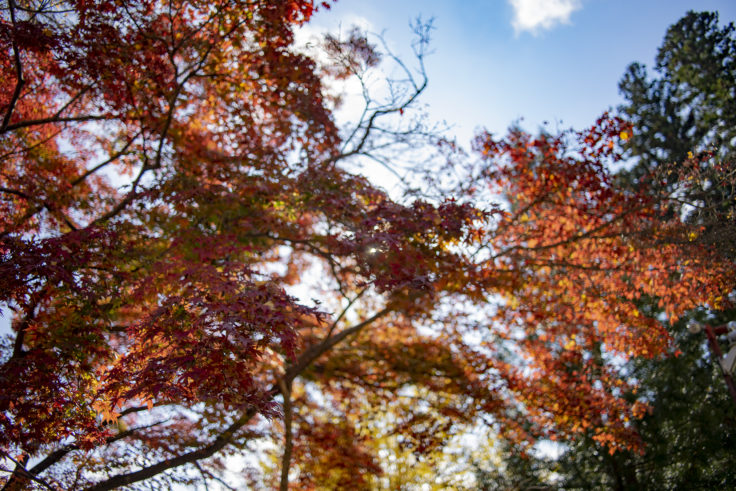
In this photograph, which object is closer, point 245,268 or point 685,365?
point 245,268

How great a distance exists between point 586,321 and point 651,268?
1979 mm

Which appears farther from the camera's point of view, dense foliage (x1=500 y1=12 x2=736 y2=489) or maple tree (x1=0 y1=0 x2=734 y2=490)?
dense foliage (x1=500 y1=12 x2=736 y2=489)

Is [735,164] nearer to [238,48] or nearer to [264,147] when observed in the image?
[264,147]

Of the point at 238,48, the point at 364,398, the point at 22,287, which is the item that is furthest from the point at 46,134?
the point at 364,398

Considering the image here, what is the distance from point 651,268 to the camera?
286 inches

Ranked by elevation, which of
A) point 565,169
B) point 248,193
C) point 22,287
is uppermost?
point 565,169

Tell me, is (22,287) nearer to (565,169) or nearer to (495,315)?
(565,169)

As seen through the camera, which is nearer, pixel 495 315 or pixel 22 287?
pixel 22 287

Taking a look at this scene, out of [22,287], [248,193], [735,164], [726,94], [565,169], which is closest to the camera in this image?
[22,287]

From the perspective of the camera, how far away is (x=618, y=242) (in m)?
7.67

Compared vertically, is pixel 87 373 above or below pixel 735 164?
below

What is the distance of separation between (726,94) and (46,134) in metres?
14.6

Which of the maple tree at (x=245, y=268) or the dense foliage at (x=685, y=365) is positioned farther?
the dense foliage at (x=685, y=365)

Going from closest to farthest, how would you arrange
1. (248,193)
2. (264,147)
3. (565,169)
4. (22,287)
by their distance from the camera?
(22,287) < (248,193) < (264,147) < (565,169)
